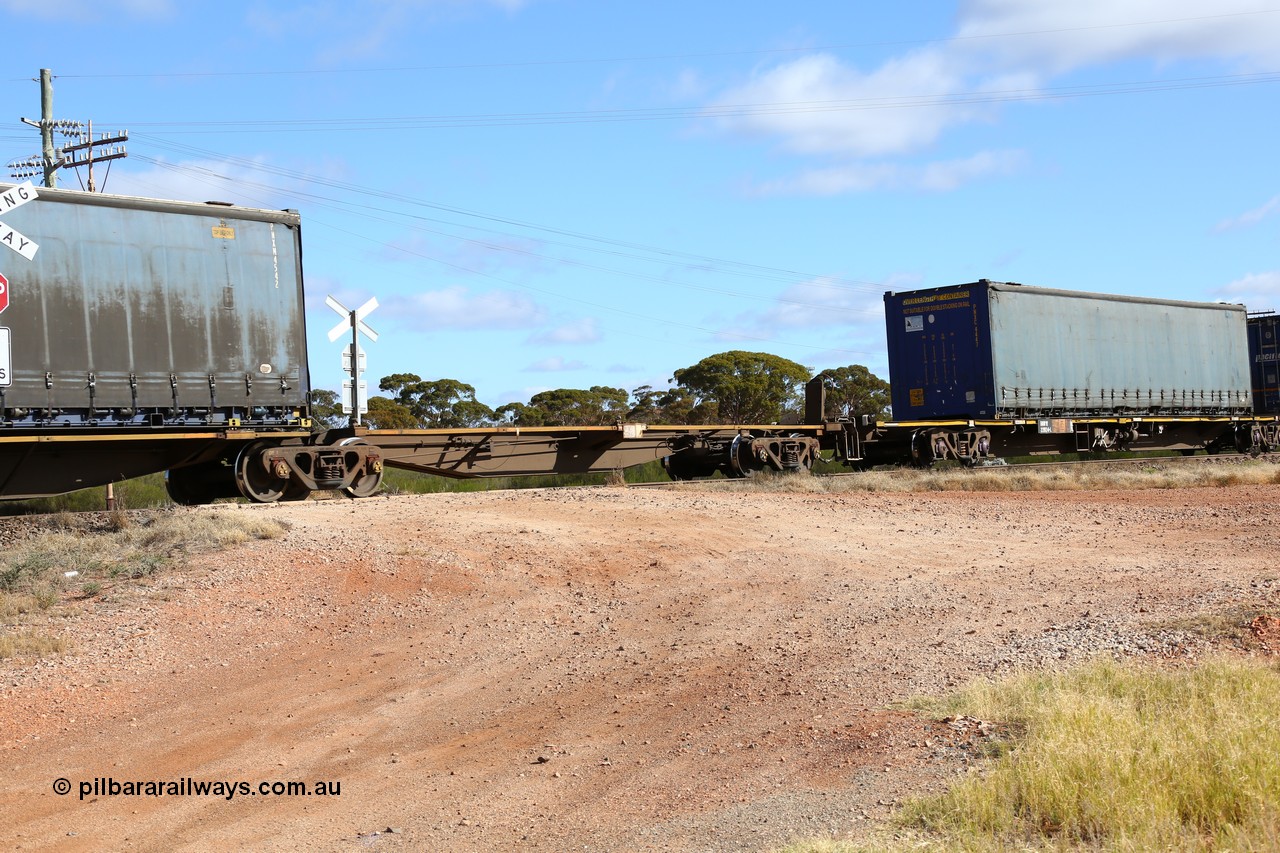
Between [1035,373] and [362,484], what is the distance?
17.1 m

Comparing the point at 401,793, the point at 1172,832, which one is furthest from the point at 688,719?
the point at 1172,832

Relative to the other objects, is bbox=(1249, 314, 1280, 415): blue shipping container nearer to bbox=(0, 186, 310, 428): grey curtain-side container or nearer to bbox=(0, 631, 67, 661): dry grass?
bbox=(0, 186, 310, 428): grey curtain-side container

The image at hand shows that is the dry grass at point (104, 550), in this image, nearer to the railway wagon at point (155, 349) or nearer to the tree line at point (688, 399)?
the railway wagon at point (155, 349)

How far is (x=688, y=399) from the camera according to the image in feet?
155

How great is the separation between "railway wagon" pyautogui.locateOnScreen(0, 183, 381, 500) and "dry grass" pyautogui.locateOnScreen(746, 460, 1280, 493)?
7.81 metres

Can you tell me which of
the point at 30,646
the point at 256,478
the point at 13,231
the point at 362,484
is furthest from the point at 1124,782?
the point at 362,484

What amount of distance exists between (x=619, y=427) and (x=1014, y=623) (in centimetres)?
1257

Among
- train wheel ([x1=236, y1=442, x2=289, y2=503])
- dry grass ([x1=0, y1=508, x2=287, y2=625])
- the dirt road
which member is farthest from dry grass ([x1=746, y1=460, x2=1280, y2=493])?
dry grass ([x1=0, y1=508, x2=287, y2=625])

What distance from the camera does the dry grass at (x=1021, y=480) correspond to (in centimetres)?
2011

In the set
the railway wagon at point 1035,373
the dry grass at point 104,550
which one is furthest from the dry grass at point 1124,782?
the railway wagon at point 1035,373

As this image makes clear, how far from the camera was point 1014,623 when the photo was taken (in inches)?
330

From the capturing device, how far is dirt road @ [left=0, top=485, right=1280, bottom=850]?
5.67 m

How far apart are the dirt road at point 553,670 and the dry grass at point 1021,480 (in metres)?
6.20

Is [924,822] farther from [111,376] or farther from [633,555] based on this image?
[111,376]
